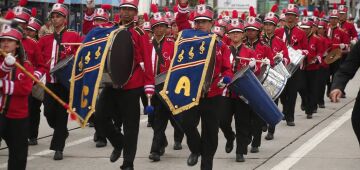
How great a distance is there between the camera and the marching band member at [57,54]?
1038 centimetres

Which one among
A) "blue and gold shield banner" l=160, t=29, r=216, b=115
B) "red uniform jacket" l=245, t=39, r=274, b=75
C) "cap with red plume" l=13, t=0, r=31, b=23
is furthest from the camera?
"red uniform jacket" l=245, t=39, r=274, b=75

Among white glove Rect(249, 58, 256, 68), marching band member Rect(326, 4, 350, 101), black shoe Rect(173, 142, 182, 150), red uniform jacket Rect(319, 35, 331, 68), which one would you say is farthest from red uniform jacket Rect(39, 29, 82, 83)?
marching band member Rect(326, 4, 350, 101)

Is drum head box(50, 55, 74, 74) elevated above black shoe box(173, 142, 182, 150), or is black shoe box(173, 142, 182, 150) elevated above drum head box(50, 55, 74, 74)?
drum head box(50, 55, 74, 74)

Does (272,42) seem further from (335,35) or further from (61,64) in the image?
(335,35)

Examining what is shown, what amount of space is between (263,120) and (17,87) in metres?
3.96

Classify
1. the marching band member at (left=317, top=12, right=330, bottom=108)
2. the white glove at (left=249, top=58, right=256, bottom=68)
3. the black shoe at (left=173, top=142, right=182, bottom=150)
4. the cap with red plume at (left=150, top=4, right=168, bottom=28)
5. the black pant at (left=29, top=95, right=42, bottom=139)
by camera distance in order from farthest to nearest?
the marching band member at (left=317, top=12, right=330, bottom=108) < the black pant at (left=29, top=95, right=42, bottom=139) < the black shoe at (left=173, top=142, right=182, bottom=150) < the cap with red plume at (left=150, top=4, right=168, bottom=28) < the white glove at (left=249, top=58, right=256, bottom=68)

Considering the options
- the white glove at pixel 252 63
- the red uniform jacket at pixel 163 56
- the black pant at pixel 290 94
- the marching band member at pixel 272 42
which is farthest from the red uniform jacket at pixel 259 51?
the black pant at pixel 290 94

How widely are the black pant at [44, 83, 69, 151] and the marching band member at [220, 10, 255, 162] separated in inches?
82.2

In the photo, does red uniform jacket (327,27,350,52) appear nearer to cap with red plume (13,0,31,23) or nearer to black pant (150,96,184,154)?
black pant (150,96,184,154)

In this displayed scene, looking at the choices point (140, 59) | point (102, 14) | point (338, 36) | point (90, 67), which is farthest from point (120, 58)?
point (338, 36)

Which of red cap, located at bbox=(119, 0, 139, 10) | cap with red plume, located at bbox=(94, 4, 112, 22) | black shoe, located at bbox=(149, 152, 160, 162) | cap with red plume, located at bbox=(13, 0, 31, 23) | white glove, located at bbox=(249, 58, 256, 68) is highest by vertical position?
red cap, located at bbox=(119, 0, 139, 10)

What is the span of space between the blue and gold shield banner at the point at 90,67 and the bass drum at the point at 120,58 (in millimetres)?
67

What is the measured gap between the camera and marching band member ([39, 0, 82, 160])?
10375mm

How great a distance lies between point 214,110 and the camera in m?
8.47
